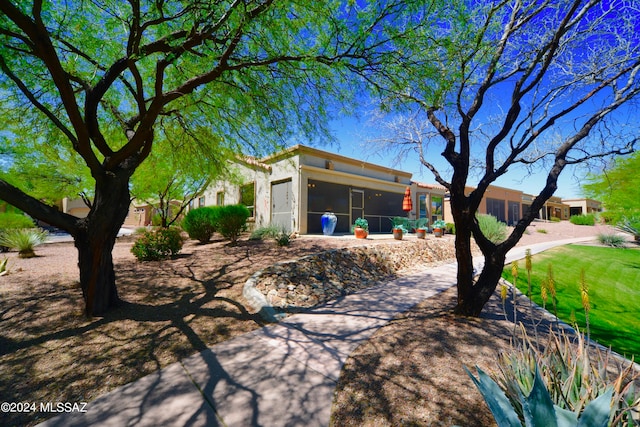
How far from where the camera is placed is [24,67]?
490 cm

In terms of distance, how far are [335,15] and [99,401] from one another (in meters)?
5.92

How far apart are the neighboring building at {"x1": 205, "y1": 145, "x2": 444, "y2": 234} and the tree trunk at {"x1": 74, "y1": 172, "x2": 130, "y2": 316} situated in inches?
261

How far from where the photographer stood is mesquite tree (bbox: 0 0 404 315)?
3910mm

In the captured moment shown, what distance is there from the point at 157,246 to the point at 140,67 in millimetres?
5079

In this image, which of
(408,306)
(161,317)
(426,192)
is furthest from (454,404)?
(426,192)

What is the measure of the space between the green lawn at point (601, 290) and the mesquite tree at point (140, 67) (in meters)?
4.83

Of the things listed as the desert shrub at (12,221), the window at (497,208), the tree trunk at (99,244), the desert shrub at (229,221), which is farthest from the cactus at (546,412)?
the window at (497,208)

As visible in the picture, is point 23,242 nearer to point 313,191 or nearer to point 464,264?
point 313,191

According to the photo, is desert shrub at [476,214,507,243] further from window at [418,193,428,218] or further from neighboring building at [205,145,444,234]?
window at [418,193,428,218]

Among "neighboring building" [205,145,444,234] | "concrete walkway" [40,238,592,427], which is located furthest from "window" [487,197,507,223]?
"concrete walkway" [40,238,592,427]

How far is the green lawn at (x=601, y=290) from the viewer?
433 cm

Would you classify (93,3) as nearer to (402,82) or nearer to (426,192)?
(402,82)

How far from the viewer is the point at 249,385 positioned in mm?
2639

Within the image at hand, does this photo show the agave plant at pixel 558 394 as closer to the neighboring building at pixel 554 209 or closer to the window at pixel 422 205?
the window at pixel 422 205
